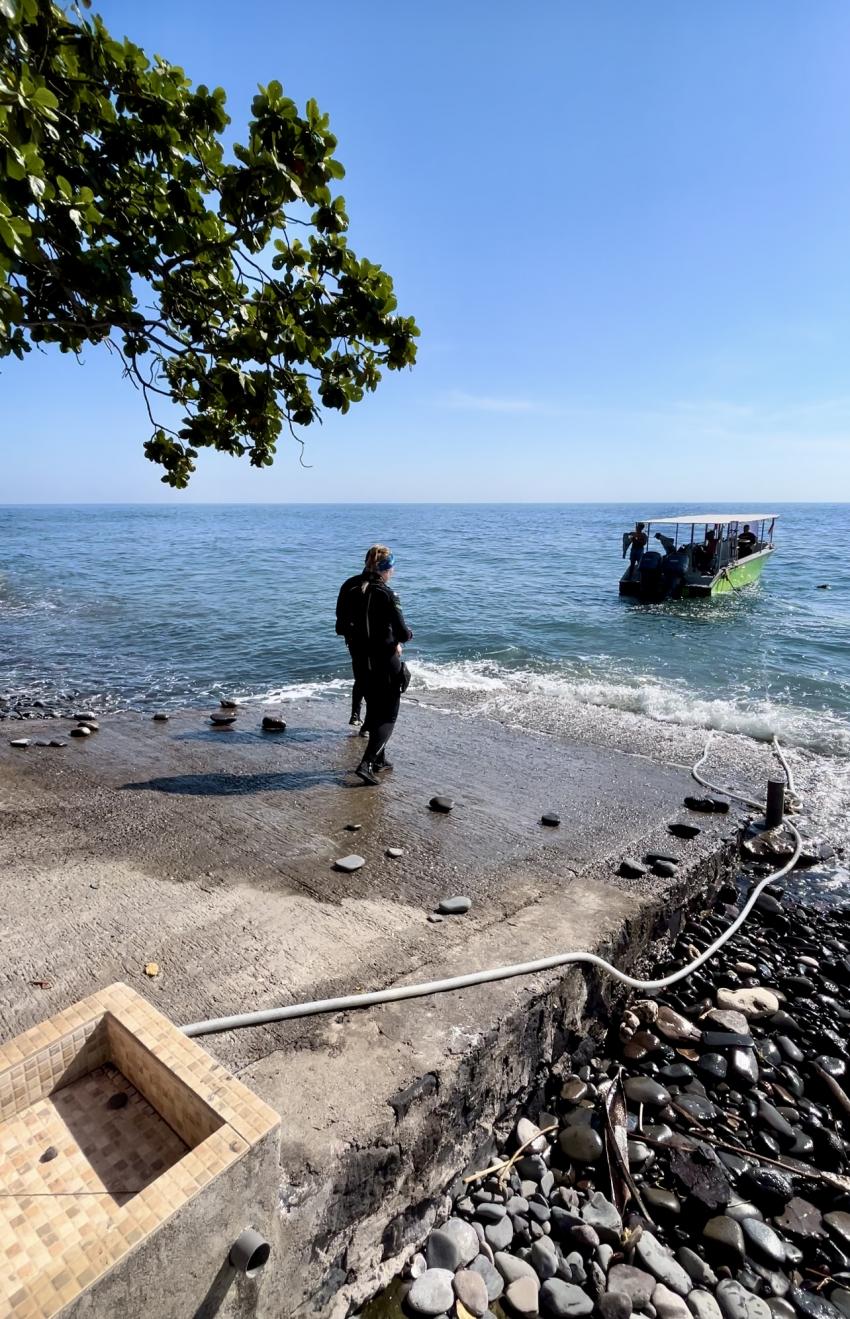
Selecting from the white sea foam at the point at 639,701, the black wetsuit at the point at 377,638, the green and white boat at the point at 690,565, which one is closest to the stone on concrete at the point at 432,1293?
the black wetsuit at the point at 377,638

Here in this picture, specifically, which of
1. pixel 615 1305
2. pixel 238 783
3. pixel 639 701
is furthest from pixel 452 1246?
pixel 639 701

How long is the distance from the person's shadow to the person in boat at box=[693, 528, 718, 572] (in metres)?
22.1

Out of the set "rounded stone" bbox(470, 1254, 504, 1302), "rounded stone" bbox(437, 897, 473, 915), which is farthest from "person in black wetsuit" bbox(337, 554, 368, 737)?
"rounded stone" bbox(470, 1254, 504, 1302)

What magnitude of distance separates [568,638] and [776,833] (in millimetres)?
11025

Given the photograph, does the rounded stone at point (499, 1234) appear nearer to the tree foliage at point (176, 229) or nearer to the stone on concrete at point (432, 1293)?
the stone on concrete at point (432, 1293)

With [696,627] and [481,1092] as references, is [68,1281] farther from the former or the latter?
[696,627]

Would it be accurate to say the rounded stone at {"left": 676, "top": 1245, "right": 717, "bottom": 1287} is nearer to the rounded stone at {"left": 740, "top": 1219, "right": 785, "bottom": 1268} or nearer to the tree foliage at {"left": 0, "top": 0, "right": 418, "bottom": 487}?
the rounded stone at {"left": 740, "top": 1219, "right": 785, "bottom": 1268}

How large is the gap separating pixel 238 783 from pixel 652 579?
68.9 ft

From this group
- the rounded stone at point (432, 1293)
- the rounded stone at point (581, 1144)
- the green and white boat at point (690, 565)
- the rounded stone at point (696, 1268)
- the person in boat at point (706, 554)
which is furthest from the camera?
the person in boat at point (706, 554)

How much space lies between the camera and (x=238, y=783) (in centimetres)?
644

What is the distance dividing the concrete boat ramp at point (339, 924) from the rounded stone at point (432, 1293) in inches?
4.8

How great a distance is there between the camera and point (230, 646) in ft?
49.4

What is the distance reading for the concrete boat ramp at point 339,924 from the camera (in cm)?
253

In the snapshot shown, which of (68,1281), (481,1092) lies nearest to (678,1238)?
(481,1092)
